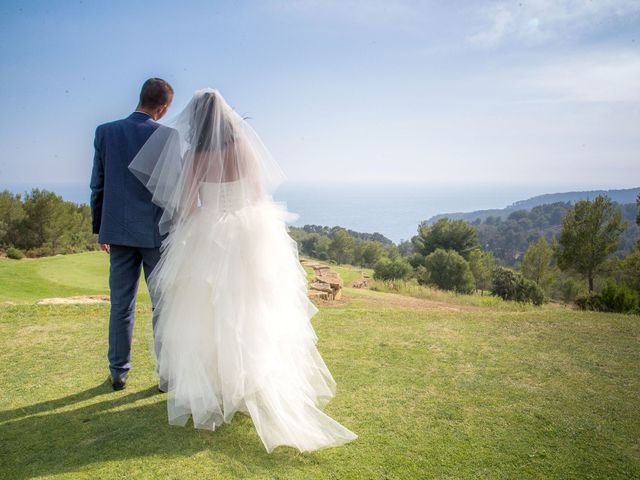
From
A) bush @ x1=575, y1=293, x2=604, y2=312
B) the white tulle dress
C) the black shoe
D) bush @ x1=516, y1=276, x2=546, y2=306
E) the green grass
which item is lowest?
bush @ x1=516, y1=276, x2=546, y2=306

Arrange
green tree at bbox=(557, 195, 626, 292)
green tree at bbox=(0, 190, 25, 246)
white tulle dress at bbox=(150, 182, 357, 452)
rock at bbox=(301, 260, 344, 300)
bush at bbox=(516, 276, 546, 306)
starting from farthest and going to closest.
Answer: green tree at bbox=(0, 190, 25, 246) < bush at bbox=(516, 276, 546, 306) < green tree at bbox=(557, 195, 626, 292) < rock at bbox=(301, 260, 344, 300) < white tulle dress at bbox=(150, 182, 357, 452)

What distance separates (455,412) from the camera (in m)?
3.25

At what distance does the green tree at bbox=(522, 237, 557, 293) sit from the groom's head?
43706 millimetres

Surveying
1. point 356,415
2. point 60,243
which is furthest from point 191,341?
point 60,243

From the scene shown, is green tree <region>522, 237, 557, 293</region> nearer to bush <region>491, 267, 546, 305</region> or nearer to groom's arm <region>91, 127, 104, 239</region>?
bush <region>491, 267, 546, 305</region>

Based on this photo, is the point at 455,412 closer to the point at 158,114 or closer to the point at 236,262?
the point at 236,262

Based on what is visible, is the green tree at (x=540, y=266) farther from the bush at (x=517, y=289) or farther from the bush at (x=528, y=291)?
the bush at (x=528, y=291)

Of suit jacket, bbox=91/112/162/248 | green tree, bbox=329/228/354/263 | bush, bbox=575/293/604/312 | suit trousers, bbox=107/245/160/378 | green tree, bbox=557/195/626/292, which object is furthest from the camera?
green tree, bbox=329/228/354/263

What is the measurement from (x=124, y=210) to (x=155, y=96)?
106 centimetres

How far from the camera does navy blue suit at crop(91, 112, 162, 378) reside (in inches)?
135

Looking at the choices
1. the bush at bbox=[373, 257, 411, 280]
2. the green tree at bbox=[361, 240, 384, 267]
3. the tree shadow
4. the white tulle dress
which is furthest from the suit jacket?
the green tree at bbox=[361, 240, 384, 267]

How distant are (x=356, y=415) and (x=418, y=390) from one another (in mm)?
772

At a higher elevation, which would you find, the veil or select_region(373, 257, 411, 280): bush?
the veil

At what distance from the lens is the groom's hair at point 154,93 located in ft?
11.5
